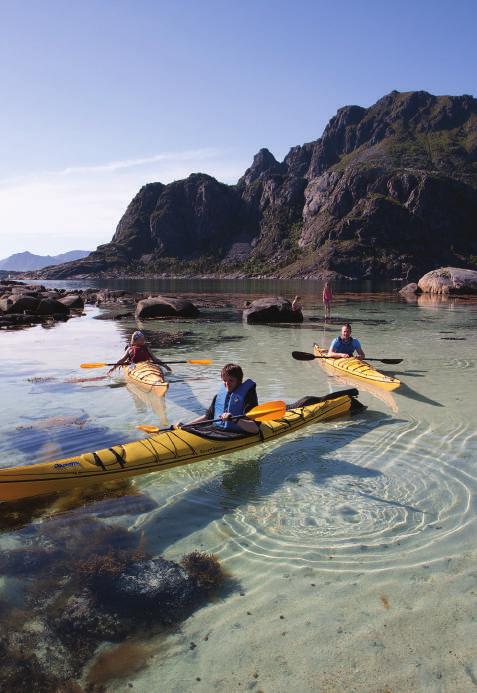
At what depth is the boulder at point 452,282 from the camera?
53022 millimetres

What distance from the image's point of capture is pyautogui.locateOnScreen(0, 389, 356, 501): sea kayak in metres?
6.14

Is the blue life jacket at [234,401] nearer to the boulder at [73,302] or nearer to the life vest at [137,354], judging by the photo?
the life vest at [137,354]

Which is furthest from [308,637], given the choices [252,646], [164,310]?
[164,310]

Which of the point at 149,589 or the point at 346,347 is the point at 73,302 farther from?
the point at 149,589

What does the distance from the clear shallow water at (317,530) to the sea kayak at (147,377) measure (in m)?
0.38

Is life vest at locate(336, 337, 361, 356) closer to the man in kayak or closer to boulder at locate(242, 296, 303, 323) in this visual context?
the man in kayak

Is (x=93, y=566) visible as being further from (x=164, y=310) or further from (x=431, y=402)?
(x=164, y=310)

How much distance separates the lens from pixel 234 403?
8070mm

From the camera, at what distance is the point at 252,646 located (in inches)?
157

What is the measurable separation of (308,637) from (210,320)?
2723cm

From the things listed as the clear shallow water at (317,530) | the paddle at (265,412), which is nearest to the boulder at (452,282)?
the clear shallow water at (317,530)

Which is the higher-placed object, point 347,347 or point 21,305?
point 21,305

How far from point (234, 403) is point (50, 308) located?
3010 centimetres

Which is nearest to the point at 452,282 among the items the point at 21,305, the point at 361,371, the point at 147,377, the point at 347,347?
the point at 21,305
